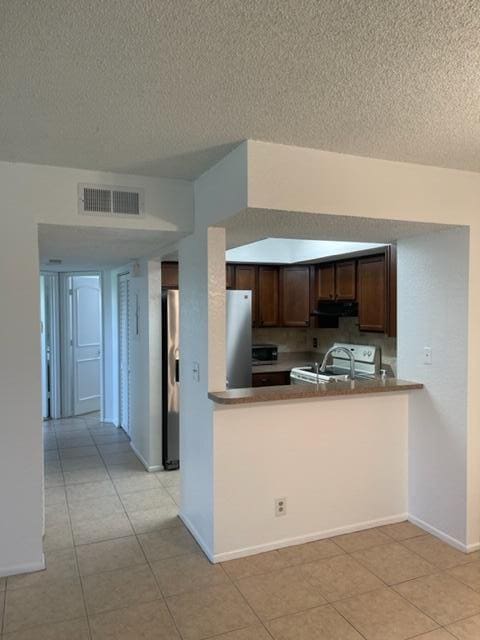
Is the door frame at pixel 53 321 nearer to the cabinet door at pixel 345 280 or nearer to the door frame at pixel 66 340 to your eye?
the door frame at pixel 66 340

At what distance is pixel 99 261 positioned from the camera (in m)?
4.90

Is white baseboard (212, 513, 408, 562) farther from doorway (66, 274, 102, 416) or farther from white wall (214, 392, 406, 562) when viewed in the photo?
doorway (66, 274, 102, 416)

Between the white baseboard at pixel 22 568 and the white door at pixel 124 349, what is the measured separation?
270 cm

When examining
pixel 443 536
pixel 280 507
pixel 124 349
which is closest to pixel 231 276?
pixel 124 349

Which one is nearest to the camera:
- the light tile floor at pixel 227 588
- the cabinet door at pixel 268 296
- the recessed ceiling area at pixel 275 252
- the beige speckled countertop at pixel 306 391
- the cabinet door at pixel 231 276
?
the light tile floor at pixel 227 588

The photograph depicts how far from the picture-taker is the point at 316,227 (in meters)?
2.89

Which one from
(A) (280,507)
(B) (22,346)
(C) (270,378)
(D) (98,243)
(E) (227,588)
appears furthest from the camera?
(C) (270,378)

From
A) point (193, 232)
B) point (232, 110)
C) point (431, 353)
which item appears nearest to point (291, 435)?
point (431, 353)

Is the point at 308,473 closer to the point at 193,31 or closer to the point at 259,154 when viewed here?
the point at 259,154

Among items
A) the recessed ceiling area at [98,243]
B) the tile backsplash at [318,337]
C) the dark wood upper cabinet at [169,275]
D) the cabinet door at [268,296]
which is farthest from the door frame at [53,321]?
the cabinet door at [268,296]

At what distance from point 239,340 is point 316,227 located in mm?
2179

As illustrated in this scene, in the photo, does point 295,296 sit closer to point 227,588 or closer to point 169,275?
point 169,275

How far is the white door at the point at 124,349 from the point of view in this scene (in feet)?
17.2

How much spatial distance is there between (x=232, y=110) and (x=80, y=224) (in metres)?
1.23
